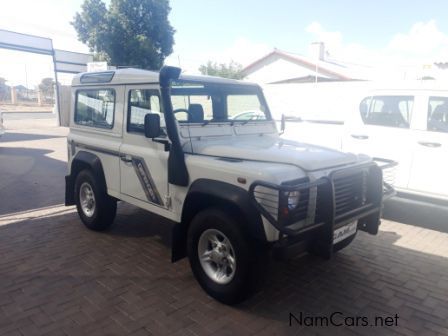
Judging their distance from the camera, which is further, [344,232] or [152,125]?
[152,125]

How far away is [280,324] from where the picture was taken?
10.2 ft

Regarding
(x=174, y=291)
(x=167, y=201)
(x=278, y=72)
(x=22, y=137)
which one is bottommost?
(x=174, y=291)

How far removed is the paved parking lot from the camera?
10.2 feet

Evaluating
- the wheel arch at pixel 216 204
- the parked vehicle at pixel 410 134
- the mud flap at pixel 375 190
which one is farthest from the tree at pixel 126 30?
the mud flap at pixel 375 190

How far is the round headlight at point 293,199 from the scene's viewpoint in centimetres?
290

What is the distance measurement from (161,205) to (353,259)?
2385 mm

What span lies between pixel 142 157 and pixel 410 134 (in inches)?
150

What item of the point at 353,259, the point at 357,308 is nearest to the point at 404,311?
the point at 357,308

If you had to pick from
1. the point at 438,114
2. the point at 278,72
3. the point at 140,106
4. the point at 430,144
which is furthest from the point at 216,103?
the point at 278,72

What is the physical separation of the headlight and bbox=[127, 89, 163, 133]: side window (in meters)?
1.77

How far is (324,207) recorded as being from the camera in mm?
2996

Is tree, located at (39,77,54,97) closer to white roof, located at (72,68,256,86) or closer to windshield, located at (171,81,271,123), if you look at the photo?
white roof, located at (72,68,256,86)

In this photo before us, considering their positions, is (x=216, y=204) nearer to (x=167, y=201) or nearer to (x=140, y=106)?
(x=167, y=201)

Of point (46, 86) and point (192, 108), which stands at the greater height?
point (46, 86)
